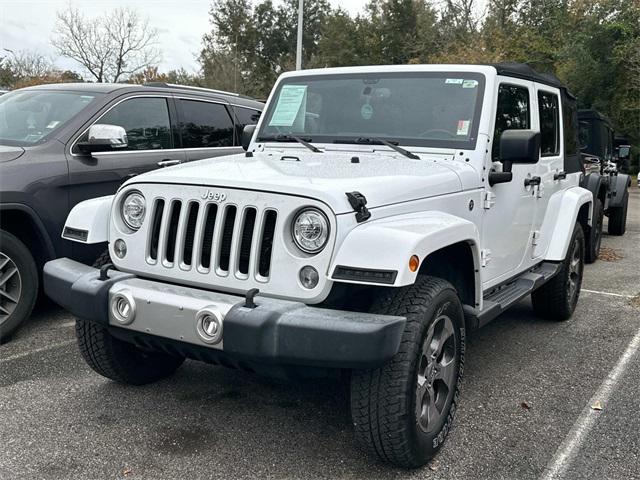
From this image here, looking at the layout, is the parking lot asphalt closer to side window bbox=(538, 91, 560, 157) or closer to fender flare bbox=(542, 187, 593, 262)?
fender flare bbox=(542, 187, 593, 262)

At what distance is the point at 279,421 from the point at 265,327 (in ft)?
3.70

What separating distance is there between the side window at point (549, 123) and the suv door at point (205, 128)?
3.01 m

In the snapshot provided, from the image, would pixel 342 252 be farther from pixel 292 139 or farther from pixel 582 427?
pixel 582 427

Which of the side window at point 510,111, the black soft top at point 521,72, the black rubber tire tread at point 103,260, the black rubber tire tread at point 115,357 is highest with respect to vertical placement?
the black soft top at point 521,72

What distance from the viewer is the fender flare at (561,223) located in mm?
4754

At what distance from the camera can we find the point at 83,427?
3.24m

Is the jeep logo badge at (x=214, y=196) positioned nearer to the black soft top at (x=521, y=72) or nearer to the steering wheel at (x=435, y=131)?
the steering wheel at (x=435, y=131)

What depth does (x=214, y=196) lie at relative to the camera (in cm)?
283

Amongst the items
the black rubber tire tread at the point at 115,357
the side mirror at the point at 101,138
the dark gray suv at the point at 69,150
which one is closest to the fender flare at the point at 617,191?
the dark gray suv at the point at 69,150

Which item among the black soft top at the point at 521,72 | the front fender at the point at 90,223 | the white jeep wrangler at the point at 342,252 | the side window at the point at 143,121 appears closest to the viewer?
the white jeep wrangler at the point at 342,252

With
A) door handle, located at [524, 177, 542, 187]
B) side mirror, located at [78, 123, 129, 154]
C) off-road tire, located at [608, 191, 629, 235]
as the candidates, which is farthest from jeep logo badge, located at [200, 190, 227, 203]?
off-road tire, located at [608, 191, 629, 235]

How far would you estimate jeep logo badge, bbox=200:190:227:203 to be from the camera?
2.81m

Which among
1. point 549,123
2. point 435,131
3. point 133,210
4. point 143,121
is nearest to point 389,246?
point 133,210

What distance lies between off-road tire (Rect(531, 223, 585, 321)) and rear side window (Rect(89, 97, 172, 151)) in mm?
3548
